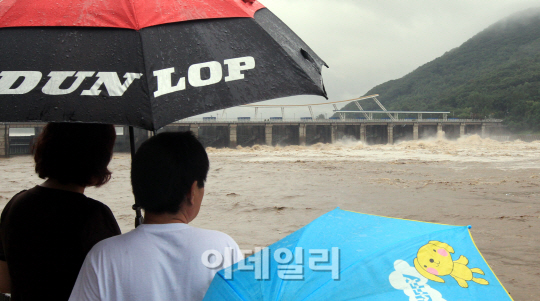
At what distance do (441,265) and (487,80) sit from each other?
108 meters

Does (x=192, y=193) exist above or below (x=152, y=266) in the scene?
above

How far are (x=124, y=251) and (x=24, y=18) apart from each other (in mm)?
739

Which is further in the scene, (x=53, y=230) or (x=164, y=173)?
(x=53, y=230)

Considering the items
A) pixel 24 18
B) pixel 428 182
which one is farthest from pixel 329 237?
pixel 428 182

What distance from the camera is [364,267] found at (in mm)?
1010

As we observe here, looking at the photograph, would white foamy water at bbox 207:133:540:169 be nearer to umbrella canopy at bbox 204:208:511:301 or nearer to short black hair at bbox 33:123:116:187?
umbrella canopy at bbox 204:208:511:301

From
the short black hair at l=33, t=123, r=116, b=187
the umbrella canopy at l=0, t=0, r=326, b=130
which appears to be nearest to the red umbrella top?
the umbrella canopy at l=0, t=0, r=326, b=130

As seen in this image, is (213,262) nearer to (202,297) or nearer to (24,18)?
(202,297)

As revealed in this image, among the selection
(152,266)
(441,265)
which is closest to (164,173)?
(152,266)

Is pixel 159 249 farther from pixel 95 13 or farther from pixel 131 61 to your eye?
pixel 95 13

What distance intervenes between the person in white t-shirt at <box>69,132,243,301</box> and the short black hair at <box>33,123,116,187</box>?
0.29 m

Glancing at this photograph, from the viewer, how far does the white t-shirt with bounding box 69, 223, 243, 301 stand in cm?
93

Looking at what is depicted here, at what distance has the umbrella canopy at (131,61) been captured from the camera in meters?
1.08

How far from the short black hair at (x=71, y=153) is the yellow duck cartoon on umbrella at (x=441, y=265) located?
97cm
